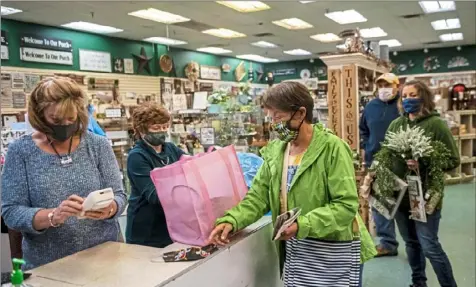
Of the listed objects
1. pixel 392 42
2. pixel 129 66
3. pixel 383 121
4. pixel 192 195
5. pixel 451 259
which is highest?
pixel 392 42

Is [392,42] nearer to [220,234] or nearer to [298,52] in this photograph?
[298,52]

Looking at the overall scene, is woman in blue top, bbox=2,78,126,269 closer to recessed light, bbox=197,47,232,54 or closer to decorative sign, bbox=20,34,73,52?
decorative sign, bbox=20,34,73,52

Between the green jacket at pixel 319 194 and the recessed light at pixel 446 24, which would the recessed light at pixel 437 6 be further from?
the green jacket at pixel 319 194

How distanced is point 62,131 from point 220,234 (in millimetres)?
729

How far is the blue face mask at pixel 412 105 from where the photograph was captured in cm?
314

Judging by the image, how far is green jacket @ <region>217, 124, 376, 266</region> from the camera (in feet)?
5.41

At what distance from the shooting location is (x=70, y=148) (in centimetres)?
174

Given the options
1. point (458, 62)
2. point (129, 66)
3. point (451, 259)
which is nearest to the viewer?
point (451, 259)

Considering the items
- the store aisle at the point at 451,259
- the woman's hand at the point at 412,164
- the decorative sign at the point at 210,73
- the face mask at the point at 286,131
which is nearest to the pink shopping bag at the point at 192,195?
the face mask at the point at 286,131

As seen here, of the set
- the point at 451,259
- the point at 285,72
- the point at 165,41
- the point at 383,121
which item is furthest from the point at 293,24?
the point at 285,72

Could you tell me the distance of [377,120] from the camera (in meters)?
4.58

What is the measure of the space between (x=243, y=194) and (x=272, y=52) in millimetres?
12684

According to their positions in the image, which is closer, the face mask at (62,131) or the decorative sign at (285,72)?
the face mask at (62,131)

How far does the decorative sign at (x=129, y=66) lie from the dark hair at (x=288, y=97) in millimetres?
9024
